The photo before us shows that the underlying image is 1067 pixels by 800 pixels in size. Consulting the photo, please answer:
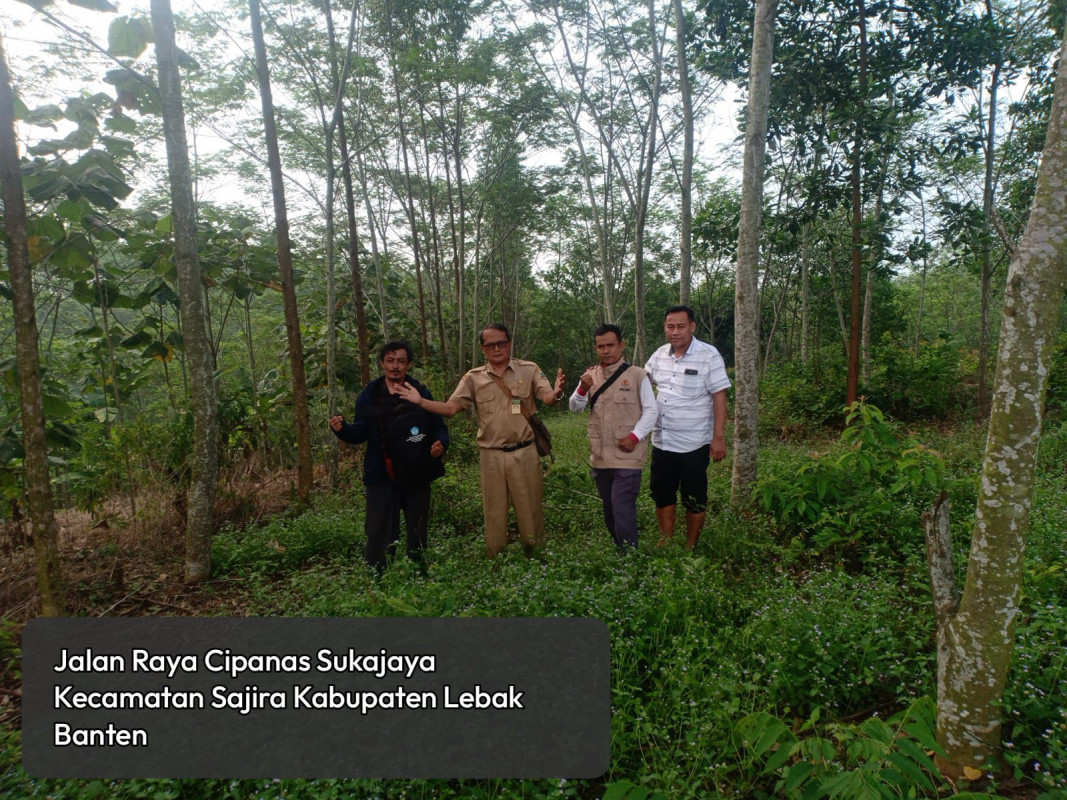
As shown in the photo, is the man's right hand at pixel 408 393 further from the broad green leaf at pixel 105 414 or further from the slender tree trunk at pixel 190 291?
the broad green leaf at pixel 105 414

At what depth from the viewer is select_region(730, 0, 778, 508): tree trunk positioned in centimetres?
453

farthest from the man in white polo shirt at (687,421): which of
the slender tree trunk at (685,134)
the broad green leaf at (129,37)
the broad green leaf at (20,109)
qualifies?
the slender tree trunk at (685,134)

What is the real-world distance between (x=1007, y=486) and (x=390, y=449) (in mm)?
3130

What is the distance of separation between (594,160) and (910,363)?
874cm

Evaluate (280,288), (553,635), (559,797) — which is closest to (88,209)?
(280,288)

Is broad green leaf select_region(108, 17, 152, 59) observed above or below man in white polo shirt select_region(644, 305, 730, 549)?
above

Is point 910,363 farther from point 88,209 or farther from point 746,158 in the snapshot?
A: point 88,209

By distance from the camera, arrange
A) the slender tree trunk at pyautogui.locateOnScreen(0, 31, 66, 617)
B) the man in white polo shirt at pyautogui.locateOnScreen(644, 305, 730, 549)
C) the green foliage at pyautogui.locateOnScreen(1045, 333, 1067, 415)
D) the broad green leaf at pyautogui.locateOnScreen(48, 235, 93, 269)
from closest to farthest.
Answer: the slender tree trunk at pyautogui.locateOnScreen(0, 31, 66, 617) < the broad green leaf at pyautogui.locateOnScreen(48, 235, 93, 269) < the man in white polo shirt at pyautogui.locateOnScreen(644, 305, 730, 549) < the green foliage at pyautogui.locateOnScreen(1045, 333, 1067, 415)

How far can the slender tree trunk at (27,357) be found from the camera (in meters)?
2.71

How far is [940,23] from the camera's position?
7.09 m

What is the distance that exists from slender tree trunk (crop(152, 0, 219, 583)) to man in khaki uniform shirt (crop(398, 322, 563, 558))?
4.60 feet

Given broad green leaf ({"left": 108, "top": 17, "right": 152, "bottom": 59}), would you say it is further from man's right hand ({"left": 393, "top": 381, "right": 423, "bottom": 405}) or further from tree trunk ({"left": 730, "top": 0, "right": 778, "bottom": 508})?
tree trunk ({"left": 730, "top": 0, "right": 778, "bottom": 508})

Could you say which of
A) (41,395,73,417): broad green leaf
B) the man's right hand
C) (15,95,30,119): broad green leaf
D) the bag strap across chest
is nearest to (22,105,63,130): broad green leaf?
(15,95,30,119): broad green leaf
